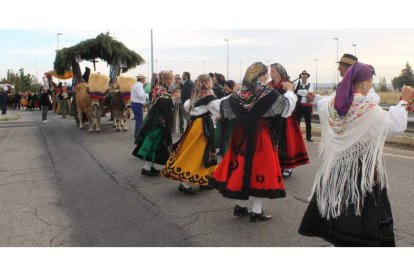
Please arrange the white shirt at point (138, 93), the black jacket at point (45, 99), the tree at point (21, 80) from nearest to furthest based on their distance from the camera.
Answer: the white shirt at point (138, 93) → the black jacket at point (45, 99) → the tree at point (21, 80)

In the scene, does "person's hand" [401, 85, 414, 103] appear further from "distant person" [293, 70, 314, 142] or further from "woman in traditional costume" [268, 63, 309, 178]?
"distant person" [293, 70, 314, 142]

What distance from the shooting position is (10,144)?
12.9 meters

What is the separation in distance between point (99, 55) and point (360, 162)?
1451cm

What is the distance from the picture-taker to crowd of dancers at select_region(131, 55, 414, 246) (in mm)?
3559

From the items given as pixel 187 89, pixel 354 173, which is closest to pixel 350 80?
pixel 354 173

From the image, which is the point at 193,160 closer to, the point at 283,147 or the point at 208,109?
the point at 208,109

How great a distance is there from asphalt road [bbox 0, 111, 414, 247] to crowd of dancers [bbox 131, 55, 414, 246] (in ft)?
1.11

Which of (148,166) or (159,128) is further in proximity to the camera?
(148,166)

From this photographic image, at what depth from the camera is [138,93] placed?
12797 millimetres

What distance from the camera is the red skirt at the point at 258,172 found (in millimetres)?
4965

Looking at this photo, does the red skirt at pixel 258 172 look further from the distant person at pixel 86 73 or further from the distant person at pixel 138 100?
the distant person at pixel 86 73

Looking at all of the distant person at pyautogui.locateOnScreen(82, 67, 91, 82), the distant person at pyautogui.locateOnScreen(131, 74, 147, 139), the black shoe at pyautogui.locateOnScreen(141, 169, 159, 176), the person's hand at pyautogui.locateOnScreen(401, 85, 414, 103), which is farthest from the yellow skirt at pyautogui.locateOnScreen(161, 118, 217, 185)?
the distant person at pyautogui.locateOnScreen(82, 67, 91, 82)

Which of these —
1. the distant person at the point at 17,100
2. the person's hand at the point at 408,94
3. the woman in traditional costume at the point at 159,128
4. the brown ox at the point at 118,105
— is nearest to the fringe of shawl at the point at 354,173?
the person's hand at the point at 408,94

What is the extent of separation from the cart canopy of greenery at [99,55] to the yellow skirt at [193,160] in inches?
411
